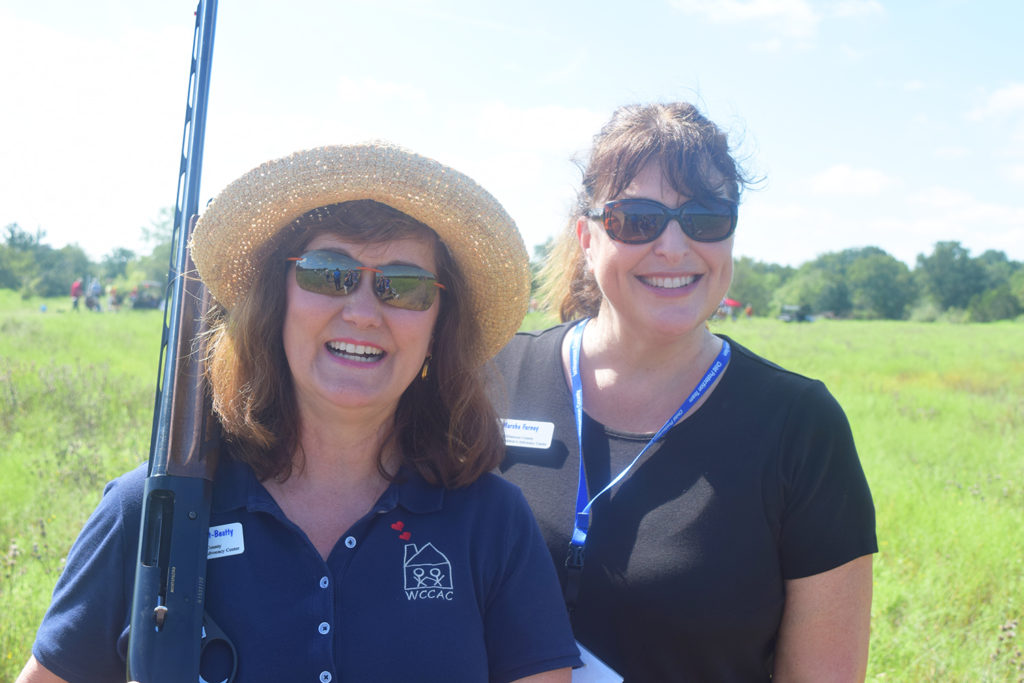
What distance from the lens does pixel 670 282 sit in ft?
8.00

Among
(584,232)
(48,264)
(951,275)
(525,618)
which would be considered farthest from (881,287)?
(525,618)

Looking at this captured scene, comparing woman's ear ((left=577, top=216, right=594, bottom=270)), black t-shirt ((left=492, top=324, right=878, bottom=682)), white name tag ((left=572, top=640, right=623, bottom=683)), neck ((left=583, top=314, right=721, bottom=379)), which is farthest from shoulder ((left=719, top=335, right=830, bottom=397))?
white name tag ((left=572, top=640, right=623, bottom=683))

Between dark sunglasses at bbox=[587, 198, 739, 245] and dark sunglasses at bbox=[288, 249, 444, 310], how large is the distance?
2.82ft

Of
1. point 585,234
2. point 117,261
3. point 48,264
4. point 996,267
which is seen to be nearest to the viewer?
point 585,234

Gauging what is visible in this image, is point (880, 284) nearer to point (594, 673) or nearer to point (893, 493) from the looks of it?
point (893, 493)

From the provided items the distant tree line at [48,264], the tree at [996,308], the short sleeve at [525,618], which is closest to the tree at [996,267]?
the tree at [996,308]

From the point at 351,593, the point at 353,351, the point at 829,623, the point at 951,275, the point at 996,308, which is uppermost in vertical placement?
the point at 951,275

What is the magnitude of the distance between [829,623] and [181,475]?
5.87 feet

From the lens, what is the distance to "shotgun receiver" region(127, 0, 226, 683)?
1500 millimetres

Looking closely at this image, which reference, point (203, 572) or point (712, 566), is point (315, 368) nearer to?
point (203, 572)

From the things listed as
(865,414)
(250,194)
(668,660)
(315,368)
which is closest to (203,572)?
(315,368)

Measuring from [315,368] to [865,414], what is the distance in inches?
396

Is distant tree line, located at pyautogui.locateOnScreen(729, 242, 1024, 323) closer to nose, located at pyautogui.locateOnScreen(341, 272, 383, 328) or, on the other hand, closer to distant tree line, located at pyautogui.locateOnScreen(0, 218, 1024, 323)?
distant tree line, located at pyautogui.locateOnScreen(0, 218, 1024, 323)

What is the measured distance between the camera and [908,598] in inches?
178
